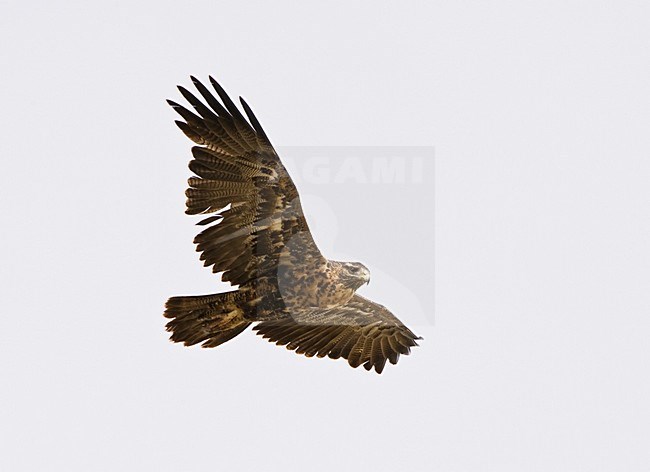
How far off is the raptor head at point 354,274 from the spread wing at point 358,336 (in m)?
1.24

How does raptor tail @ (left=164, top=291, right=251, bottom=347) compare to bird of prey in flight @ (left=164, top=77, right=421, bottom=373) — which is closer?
bird of prey in flight @ (left=164, top=77, right=421, bottom=373)

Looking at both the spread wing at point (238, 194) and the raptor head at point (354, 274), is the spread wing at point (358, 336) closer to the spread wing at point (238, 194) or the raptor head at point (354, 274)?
the raptor head at point (354, 274)

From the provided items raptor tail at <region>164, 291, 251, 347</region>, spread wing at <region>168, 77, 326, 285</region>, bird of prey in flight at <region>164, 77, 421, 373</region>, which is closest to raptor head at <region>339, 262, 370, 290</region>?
bird of prey in flight at <region>164, 77, 421, 373</region>

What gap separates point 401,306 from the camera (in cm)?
1545

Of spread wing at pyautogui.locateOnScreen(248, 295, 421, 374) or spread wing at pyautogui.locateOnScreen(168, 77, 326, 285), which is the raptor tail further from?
spread wing at pyautogui.locateOnScreen(248, 295, 421, 374)

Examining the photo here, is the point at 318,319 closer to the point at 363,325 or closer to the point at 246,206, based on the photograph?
the point at 363,325

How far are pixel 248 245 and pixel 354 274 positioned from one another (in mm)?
1285

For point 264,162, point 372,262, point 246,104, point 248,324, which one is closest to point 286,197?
point 264,162

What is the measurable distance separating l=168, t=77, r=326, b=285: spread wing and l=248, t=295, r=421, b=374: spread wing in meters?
1.72

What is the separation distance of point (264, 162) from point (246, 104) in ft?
2.32

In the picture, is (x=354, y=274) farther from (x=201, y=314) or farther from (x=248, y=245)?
(x=201, y=314)

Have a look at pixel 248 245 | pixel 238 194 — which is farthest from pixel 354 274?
pixel 238 194

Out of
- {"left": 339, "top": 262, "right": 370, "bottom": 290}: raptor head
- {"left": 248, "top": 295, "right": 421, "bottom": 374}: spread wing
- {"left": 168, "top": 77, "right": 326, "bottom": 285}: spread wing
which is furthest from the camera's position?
{"left": 248, "top": 295, "right": 421, "bottom": 374}: spread wing

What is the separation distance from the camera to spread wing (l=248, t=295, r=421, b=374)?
41.3 ft
